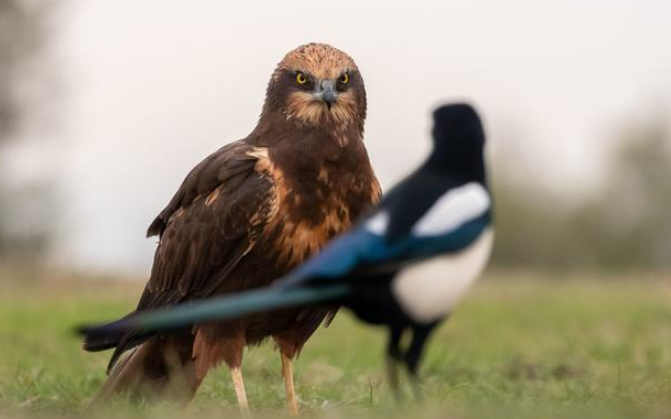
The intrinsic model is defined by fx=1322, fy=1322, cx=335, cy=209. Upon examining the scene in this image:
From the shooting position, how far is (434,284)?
487 cm

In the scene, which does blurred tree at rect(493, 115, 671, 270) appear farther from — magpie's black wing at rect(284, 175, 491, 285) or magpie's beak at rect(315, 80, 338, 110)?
magpie's black wing at rect(284, 175, 491, 285)

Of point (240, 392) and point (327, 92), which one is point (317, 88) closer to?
point (327, 92)

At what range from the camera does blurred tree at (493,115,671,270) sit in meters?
46.7

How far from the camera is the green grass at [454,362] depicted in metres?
6.40

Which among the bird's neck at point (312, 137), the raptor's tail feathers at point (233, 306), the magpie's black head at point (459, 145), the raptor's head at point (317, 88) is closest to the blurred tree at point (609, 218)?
the raptor's head at point (317, 88)

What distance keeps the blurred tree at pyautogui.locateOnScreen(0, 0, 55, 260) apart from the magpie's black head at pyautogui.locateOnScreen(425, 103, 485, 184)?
24745 mm

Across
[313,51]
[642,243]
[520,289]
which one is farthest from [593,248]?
[313,51]

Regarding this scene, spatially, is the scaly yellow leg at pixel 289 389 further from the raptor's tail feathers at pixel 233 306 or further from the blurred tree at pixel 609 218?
the blurred tree at pixel 609 218

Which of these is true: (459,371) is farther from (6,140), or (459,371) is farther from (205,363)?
(6,140)

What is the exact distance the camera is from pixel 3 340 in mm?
12125

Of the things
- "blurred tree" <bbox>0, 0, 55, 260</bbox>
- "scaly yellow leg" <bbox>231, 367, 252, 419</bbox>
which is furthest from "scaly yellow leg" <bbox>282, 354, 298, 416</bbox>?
"blurred tree" <bbox>0, 0, 55, 260</bbox>

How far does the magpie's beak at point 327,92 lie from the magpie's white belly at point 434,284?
211 cm

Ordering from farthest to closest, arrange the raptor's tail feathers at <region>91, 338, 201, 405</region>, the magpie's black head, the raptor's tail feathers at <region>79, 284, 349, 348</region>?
the raptor's tail feathers at <region>91, 338, 201, 405</region>
the magpie's black head
the raptor's tail feathers at <region>79, 284, 349, 348</region>

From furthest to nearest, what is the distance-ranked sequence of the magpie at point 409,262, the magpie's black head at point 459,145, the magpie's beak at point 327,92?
the magpie's beak at point 327,92
the magpie's black head at point 459,145
the magpie at point 409,262
